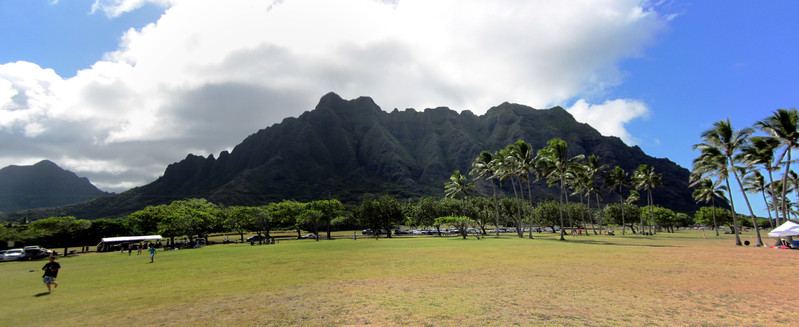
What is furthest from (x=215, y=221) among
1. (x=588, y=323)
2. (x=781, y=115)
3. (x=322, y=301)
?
(x=781, y=115)

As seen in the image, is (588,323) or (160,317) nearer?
(588,323)

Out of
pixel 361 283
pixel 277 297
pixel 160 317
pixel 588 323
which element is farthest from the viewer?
pixel 361 283

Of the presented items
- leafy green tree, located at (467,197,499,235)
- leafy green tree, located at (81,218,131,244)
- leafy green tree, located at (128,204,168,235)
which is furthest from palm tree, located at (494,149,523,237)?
leafy green tree, located at (81,218,131,244)

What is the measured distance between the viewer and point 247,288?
15117 mm

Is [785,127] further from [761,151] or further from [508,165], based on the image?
[508,165]

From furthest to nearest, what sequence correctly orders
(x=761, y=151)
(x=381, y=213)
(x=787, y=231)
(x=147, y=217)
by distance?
1. (x=381, y=213)
2. (x=147, y=217)
3. (x=761, y=151)
4. (x=787, y=231)

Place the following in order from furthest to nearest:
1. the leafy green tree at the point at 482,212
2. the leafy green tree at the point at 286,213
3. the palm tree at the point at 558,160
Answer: the leafy green tree at the point at 482,212
the leafy green tree at the point at 286,213
the palm tree at the point at 558,160

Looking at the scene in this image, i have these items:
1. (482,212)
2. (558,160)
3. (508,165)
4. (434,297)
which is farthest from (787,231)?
(482,212)

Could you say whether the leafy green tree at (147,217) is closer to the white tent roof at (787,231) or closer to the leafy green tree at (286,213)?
the leafy green tree at (286,213)

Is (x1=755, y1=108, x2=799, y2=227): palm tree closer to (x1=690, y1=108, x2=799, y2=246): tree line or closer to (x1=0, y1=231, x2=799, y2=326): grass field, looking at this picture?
(x1=690, y1=108, x2=799, y2=246): tree line

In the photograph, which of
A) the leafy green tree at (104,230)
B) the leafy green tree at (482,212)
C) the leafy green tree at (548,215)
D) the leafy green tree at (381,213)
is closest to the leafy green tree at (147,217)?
the leafy green tree at (104,230)

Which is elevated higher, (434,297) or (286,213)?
(286,213)

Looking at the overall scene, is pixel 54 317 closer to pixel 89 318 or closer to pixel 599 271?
pixel 89 318

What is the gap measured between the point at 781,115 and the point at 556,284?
36.3 metres
